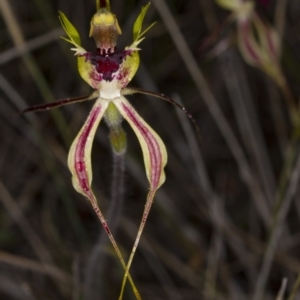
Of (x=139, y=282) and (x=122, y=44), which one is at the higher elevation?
(x=122, y=44)

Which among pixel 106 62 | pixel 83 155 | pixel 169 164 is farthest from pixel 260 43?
pixel 83 155

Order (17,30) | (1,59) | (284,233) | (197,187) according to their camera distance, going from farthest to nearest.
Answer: (197,187)
(284,233)
(1,59)
(17,30)

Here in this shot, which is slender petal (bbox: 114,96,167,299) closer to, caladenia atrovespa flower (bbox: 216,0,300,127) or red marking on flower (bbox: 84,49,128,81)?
red marking on flower (bbox: 84,49,128,81)

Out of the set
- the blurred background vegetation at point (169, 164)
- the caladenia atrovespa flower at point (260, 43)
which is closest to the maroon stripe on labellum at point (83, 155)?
the blurred background vegetation at point (169, 164)

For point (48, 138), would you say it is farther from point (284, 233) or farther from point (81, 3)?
point (284, 233)

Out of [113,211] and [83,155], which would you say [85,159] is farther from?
[113,211]

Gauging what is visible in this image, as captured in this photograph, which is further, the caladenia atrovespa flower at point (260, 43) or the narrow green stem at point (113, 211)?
the caladenia atrovespa flower at point (260, 43)

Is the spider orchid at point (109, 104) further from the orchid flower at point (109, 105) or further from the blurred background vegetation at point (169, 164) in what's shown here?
the blurred background vegetation at point (169, 164)

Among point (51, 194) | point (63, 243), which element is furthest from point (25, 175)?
point (63, 243)
